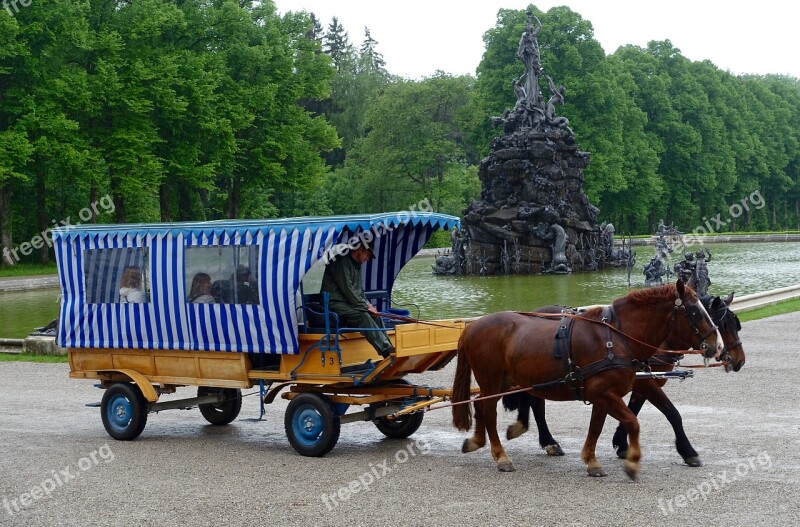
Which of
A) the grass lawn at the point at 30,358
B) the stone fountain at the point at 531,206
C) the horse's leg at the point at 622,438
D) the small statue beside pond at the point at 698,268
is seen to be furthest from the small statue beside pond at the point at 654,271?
the horse's leg at the point at 622,438

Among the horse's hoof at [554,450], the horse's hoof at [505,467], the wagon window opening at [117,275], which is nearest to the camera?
the horse's hoof at [505,467]

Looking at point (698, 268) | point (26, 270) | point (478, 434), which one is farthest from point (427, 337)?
point (26, 270)

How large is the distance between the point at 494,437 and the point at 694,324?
2.15m

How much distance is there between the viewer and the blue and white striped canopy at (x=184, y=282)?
34.7 feet

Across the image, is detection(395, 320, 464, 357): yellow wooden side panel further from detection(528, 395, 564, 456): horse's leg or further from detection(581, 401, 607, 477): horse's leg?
detection(581, 401, 607, 477): horse's leg

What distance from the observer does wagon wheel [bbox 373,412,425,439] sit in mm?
11398

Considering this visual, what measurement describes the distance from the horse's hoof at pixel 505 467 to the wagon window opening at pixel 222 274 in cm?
309

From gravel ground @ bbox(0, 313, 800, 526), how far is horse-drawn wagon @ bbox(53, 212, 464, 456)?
1.84 ft

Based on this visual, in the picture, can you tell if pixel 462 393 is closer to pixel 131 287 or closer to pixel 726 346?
pixel 726 346

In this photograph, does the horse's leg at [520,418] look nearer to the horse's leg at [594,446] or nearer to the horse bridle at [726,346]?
the horse's leg at [594,446]

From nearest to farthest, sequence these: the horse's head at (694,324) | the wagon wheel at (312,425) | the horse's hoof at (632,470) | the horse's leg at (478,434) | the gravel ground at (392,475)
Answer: the gravel ground at (392,475) → the horse's hoof at (632,470) → the horse's head at (694,324) → the horse's leg at (478,434) → the wagon wheel at (312,425)

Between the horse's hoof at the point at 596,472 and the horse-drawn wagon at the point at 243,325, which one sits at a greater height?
the horse-drawn wagon at the point at 243,325

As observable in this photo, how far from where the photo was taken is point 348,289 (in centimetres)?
1070

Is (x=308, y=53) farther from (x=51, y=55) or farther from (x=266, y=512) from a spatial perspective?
(x=266, y=512)
